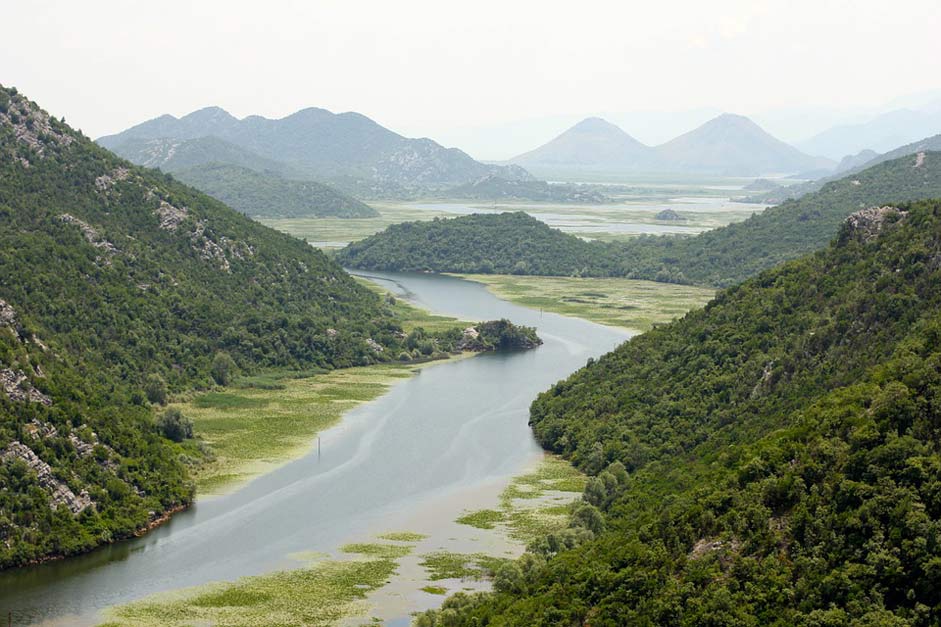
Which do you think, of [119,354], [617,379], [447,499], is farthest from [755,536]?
[119,354]

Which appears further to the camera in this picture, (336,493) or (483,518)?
(336,493)

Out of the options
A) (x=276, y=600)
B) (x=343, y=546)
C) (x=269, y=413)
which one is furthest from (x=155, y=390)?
(x=276, y=600)

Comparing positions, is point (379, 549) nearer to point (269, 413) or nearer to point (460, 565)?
point (460, 565)

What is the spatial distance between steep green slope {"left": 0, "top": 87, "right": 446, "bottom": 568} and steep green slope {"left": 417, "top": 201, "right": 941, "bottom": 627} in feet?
86.5

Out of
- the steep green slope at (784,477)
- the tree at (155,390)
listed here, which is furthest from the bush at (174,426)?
the steep green slope at (784,477)

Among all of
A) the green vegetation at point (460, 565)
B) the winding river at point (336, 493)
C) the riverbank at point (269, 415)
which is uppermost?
the riverbank at point (269, 415)

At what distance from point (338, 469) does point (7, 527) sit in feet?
88.8

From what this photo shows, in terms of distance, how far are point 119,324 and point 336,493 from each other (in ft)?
128

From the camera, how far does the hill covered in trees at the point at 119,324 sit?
74.7m

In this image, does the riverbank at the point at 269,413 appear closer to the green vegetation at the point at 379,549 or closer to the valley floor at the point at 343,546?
the valley floor at the point at 343,546

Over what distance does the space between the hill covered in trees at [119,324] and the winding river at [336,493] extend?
3.23 metres

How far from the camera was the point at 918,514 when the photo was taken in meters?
49.8

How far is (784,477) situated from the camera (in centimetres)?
5703

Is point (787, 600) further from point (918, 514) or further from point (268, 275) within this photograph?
point (268, 275)
